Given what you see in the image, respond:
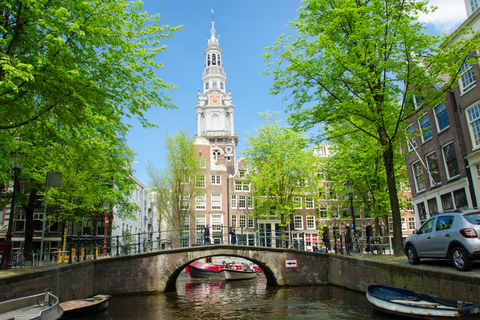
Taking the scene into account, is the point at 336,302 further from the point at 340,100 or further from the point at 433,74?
the point at 433,74

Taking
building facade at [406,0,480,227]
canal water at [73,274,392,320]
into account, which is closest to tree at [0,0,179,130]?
canal water at [73,274,392,320]

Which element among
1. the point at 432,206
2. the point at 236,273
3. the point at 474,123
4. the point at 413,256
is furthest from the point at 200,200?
the point at 413,256

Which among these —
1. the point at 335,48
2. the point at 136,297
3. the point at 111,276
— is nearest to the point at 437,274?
the point at 335,48

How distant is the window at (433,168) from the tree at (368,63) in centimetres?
1009

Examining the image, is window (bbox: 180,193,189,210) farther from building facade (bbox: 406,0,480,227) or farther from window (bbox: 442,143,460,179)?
window (bbox: 442,143,460,179)

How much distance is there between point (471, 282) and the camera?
8719mm

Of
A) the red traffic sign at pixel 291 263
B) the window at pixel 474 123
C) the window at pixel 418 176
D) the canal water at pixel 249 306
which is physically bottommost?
the canal water at pixel 249 306

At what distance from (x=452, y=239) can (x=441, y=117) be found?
50.4 feet

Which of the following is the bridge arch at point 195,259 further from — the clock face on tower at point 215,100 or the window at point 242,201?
the clock face on tower at point 215,100

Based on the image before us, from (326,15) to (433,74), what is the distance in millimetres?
4796

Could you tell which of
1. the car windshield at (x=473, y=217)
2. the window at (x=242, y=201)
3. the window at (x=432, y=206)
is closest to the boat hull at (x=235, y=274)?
the window at (x=432, y=206)

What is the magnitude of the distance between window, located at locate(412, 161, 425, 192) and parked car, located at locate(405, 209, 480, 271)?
1610 cm

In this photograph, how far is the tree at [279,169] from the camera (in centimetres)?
3328

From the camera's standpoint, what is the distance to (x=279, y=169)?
3288 cm
